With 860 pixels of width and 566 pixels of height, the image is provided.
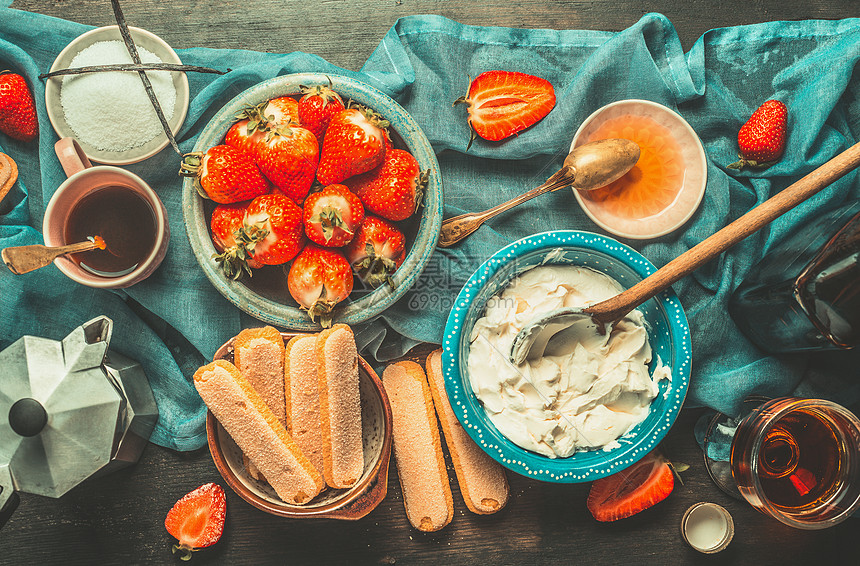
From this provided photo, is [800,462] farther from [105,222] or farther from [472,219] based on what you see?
[105,222]

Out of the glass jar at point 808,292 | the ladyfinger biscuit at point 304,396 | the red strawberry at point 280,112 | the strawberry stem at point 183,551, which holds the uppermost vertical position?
the red strawberry at point 280,112

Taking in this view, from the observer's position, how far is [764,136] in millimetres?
1112

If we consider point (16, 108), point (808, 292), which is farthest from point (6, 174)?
point (808, 292)

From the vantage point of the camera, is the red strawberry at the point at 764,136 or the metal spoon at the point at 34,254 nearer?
the metal spoon at the point at 34,254

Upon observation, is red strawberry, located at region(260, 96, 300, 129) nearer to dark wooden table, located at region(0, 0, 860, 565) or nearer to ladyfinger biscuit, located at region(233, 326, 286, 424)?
dark wooden table, located at region(0, 0, 860, 565)

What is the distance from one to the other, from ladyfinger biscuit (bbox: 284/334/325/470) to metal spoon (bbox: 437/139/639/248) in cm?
35

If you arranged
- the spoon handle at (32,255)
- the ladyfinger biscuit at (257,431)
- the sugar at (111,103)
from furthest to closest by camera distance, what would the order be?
1. the sugar at (111,103)
2. the ladyfinger biscuit at (257,431)
3. the spoon handle at (32,255)

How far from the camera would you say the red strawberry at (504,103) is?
44.6 inches

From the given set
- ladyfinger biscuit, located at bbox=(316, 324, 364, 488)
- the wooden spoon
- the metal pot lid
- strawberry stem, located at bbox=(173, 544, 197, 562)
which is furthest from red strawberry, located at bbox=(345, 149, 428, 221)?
strawberry stem, located at bbox=(173, 544, 197, 562)

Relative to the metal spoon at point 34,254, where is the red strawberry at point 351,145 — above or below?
above

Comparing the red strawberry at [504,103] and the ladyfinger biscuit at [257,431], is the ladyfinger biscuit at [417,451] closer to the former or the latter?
the ladyfinger biscuit at [257,431]

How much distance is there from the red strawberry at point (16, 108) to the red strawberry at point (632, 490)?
1.40 m

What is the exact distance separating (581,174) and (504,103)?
244 millimetres

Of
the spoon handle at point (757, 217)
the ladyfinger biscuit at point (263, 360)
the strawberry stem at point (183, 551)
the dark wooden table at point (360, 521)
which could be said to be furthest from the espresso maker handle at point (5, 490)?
the spoon handle at point (757, 217)
